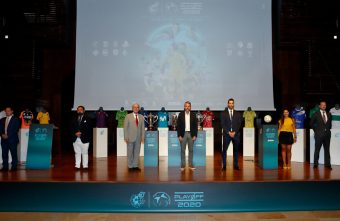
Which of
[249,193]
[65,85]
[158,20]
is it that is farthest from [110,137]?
[249,193]

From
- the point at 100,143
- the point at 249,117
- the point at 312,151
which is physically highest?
the point at 249,117

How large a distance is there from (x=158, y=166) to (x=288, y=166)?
2.72 meters

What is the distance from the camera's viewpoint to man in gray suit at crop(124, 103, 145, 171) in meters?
6.41

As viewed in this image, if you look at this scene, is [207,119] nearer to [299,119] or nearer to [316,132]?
[299,119]

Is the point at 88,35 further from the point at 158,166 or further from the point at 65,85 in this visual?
the point at 158,166

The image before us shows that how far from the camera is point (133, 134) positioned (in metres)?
6.41

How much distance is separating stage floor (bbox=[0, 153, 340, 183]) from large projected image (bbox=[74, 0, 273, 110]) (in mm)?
2355

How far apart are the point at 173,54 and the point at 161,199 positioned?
477 centimetres

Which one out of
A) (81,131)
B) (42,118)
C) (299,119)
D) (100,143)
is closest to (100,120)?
(100,143)

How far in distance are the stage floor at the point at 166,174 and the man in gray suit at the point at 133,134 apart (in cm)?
24

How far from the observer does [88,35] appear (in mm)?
8945

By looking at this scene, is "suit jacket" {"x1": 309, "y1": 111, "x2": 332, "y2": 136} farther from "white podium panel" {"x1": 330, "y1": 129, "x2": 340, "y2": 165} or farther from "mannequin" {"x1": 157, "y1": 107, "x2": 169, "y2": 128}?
"mannequin" {"x1": 157, "y1": 107, "x2": 169, "y2": 128}

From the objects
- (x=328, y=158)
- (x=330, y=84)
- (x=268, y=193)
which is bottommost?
(x=268, y=193)

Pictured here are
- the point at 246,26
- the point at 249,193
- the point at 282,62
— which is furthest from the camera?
the point at 282,62
